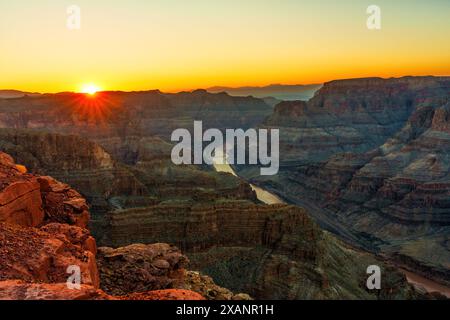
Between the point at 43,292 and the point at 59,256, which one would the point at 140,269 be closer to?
the point at 59,256

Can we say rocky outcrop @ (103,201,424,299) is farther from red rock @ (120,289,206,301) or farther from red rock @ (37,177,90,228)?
red rock @ (120,289,206,301)

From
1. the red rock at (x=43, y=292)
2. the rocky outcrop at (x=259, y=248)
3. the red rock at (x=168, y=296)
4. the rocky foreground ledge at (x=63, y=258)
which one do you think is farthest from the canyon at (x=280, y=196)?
the red rock at (x=43, y=292)

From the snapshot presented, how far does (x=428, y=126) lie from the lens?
11881 centimetres

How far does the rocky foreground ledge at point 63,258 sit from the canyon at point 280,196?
66 cm

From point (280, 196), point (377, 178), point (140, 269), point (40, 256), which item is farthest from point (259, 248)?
point (280, 196)

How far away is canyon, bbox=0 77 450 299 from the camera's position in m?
45.8

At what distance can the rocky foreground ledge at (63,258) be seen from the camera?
13250 millimetres

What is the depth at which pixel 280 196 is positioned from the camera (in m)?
118

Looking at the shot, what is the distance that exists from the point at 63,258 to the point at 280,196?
103337 mm

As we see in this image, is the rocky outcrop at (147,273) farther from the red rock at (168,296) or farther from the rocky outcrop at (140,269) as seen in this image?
the red rock at (168,296)

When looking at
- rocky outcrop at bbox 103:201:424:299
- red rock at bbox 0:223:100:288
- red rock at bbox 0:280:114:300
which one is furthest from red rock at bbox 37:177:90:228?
rocky outcrop at bbox 103:201:424:299
